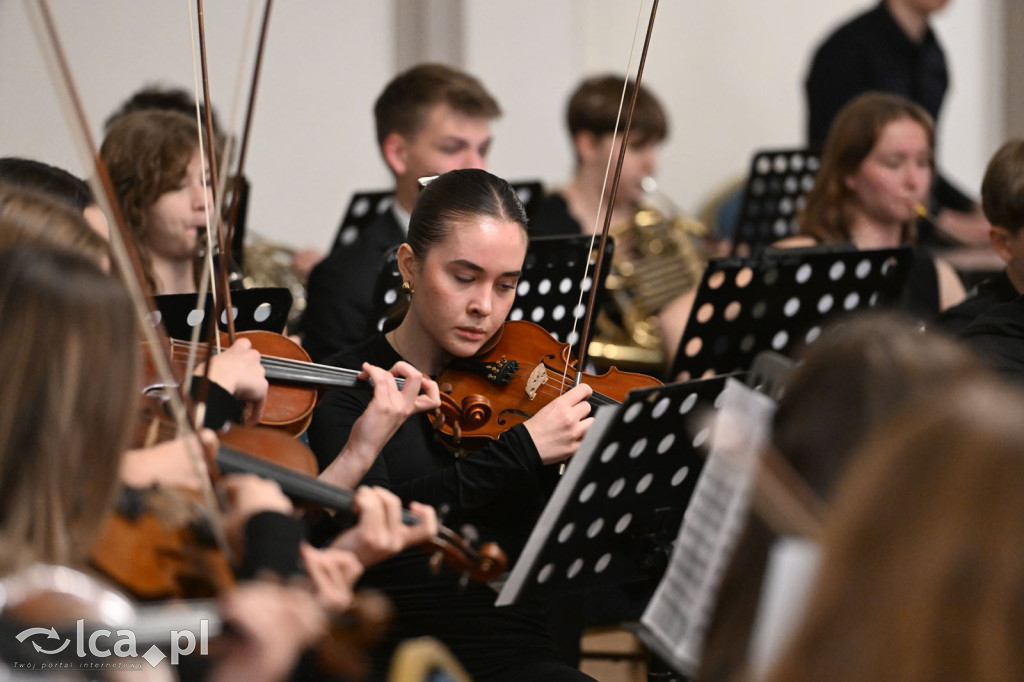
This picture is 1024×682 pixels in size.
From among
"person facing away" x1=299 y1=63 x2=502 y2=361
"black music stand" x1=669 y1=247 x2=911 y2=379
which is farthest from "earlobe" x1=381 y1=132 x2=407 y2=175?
"black music stand" x1=669 y1=247 x2=911 y2=379

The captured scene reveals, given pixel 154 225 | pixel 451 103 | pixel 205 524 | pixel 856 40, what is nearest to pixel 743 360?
pixel 451 103

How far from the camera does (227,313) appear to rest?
1.78 meters

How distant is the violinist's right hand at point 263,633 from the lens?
1.01 m

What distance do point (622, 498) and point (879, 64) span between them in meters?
2.97

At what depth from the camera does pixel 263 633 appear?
3.32ft

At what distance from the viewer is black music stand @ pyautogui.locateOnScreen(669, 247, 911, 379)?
237 cm

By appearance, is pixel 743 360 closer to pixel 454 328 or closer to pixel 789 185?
pixel 454 328

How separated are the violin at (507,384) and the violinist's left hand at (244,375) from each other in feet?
0.98

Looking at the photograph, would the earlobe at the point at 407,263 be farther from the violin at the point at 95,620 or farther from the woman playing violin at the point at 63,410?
the violin at the point at 95,620

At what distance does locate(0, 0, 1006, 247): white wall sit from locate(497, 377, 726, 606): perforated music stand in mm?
1934

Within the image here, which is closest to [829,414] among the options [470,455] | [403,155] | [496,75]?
[470,455]

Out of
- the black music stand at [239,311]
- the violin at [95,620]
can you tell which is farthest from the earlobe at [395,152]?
the violin at [95,620]

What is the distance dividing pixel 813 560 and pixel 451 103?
2.16 meters

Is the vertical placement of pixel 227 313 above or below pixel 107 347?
below
